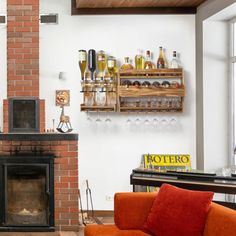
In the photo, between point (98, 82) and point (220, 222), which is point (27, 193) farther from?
point (220, 222)

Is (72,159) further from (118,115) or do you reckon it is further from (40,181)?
(118,115)

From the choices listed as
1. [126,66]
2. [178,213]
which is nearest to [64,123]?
[126,66]

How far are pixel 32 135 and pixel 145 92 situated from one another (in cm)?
169

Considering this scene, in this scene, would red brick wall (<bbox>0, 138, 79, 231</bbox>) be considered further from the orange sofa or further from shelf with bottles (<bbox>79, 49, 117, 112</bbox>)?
the orange sofa

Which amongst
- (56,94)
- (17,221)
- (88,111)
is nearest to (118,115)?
(88,111)

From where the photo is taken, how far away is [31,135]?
→ 5727 millimetres

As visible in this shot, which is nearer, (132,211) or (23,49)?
(132,211)

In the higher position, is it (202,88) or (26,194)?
(202,88)

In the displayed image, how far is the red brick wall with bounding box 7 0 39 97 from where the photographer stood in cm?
596

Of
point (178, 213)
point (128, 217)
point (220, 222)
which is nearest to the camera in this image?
point (220, 222)

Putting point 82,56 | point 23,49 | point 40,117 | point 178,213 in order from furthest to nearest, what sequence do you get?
point 82,56 < point 40,117 < point 23,49 < point 178,213

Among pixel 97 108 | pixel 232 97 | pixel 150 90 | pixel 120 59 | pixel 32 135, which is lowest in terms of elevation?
pixel 32 135

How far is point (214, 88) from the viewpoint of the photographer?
253 inches

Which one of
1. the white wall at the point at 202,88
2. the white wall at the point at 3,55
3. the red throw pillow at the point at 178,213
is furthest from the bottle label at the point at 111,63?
the red throw pillow at the point at 178,213
